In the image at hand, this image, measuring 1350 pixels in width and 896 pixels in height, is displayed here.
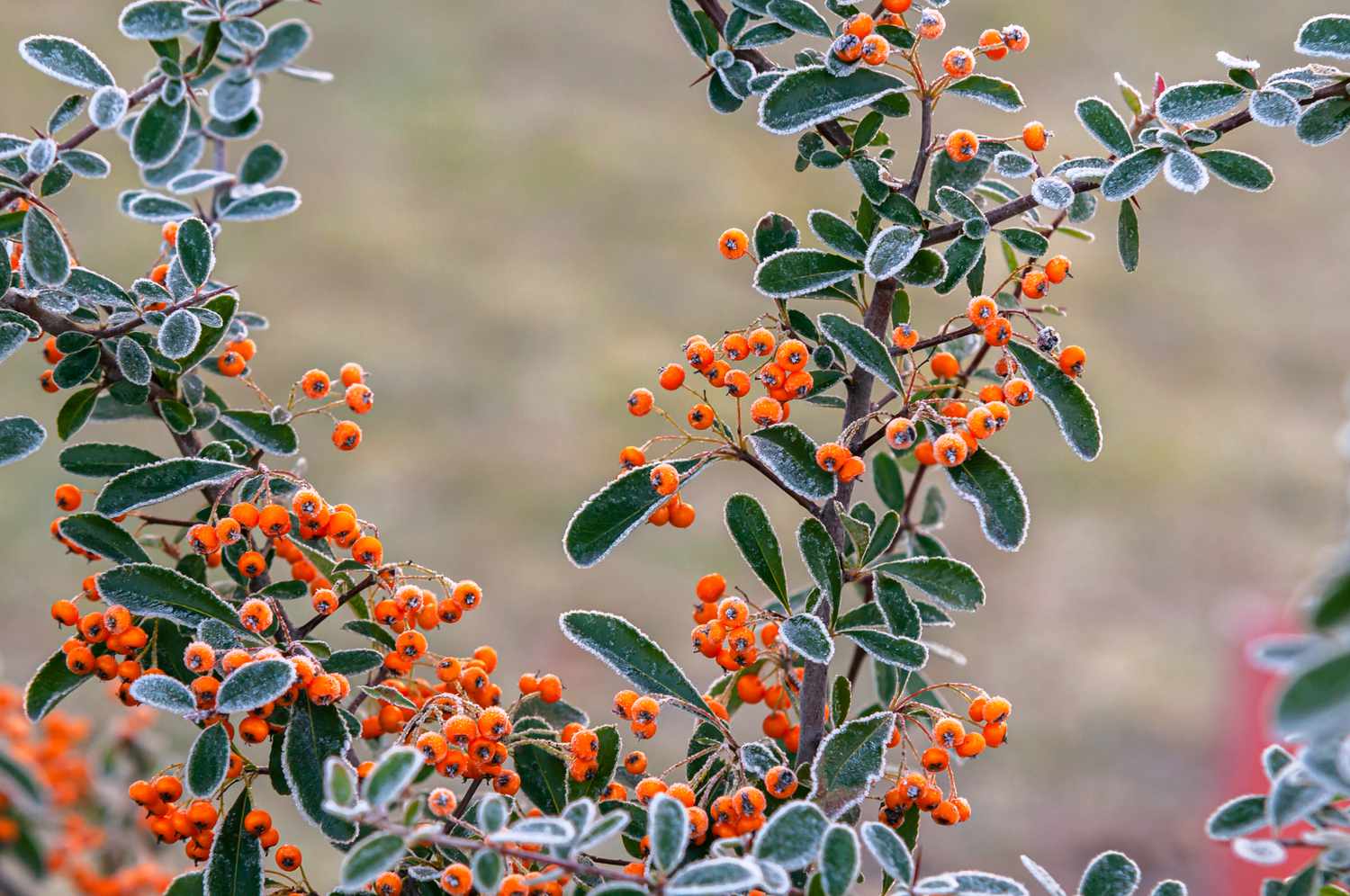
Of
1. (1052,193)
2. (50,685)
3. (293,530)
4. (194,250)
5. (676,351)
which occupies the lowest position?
(50,685)

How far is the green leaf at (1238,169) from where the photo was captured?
1301 mm

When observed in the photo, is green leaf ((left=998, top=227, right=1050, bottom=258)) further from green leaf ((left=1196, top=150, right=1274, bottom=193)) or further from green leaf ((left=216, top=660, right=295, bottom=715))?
green leaf ((left=216, top=660, right=295, bottom=715))

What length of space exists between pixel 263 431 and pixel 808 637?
0.64 meters

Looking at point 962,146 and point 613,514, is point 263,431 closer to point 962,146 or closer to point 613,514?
point 613,514

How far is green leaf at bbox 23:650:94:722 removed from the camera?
1.30 metres

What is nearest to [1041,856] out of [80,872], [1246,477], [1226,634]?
[1226,634]

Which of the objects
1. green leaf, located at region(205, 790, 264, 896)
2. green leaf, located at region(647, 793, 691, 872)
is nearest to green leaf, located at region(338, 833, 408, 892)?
green leaf, located at region(647, 793, 691, 872)

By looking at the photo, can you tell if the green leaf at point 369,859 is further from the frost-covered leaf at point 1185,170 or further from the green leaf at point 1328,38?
the green leaf at point 1328,38

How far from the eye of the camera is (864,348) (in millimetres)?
1249

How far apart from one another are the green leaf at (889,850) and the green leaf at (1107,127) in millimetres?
729

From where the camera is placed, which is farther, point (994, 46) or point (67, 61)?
point (67, 61)

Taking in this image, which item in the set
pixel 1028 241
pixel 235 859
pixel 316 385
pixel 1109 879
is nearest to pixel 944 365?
pixel 1028 241

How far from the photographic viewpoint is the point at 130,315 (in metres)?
1.38

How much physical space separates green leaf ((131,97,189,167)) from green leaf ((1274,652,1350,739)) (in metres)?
1.28
